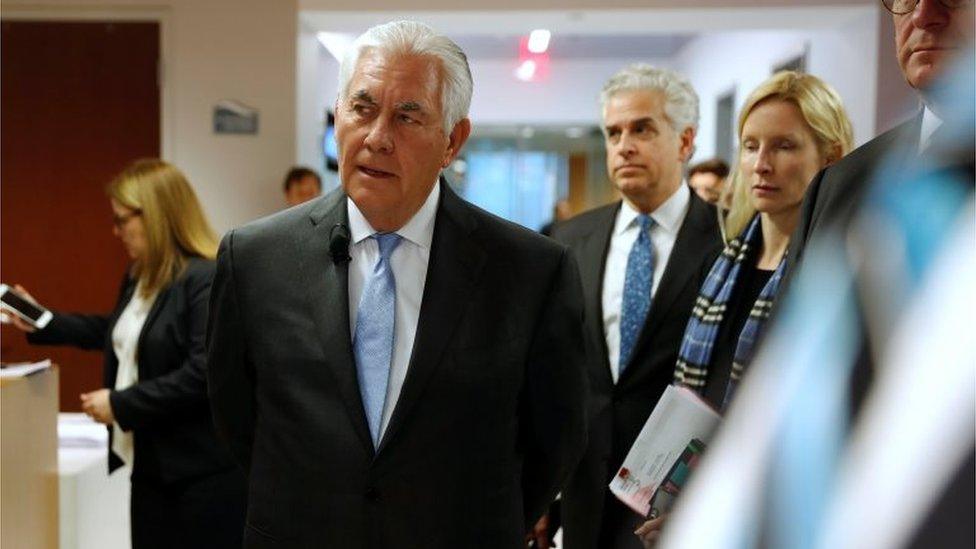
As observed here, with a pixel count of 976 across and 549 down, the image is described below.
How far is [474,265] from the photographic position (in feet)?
5.10

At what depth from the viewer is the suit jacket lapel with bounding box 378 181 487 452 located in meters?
1.45

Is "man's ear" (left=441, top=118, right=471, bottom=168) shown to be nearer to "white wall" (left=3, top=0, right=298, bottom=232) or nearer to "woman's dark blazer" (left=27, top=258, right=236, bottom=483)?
"woman's dark blazer" (left=27, top=258, right=236, bottom=483)

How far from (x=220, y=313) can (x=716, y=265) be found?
101 centimetres

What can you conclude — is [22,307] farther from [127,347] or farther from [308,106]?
[308,106]

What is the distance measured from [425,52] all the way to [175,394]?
1.48m

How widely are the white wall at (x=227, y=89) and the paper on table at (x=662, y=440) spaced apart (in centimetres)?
425

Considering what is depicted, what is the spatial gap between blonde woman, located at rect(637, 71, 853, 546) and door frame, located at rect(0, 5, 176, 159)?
4.23 meters

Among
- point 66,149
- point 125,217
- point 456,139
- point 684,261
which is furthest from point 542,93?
point 456,139

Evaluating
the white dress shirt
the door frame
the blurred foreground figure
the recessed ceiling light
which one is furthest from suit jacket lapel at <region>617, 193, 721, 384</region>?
the recessed ceiling light

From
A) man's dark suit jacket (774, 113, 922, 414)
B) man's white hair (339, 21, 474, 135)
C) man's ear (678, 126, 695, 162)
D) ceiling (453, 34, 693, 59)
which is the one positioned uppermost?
ceiling (453, 34, 693, 59)

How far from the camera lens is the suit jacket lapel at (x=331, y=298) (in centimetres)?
145

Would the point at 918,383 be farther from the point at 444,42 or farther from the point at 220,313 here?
the point at 220,313

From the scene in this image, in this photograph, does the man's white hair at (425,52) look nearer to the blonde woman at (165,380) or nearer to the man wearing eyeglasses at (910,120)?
the man wearing eyeglasses at (910,120)

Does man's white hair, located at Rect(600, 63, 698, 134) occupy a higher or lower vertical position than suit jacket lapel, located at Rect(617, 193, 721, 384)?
higher
